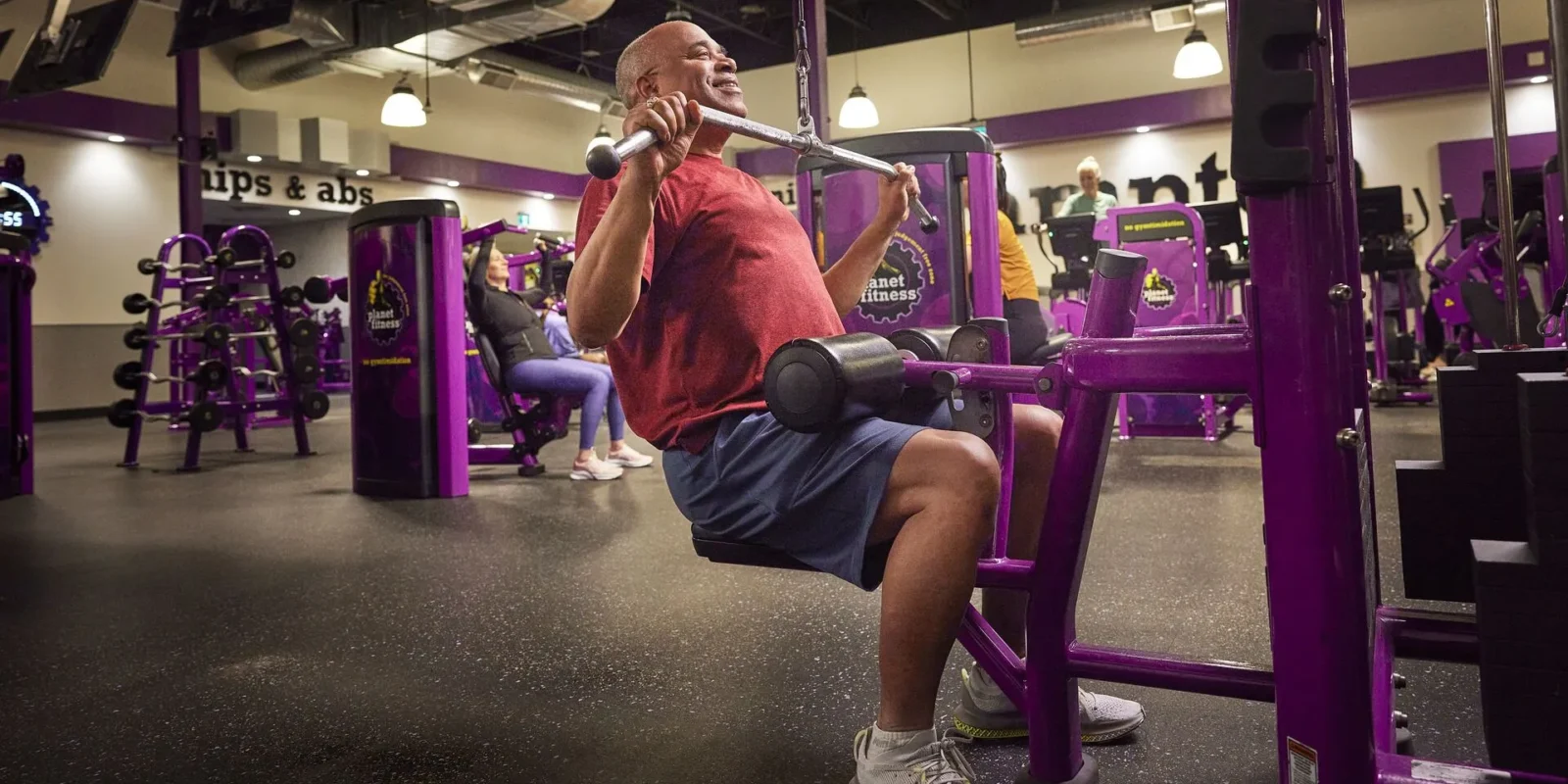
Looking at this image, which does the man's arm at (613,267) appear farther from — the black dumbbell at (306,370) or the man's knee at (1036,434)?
the black dumbbell at (306,370)

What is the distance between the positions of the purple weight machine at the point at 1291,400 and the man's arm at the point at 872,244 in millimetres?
491

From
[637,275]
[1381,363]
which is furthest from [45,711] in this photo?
[1381,363]

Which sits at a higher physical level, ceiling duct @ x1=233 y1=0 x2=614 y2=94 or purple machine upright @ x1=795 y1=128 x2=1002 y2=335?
ceiling duct @ x1=233 y1=0 x2=614 y2=94

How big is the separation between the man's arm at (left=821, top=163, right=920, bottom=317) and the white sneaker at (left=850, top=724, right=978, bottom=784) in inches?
28.6

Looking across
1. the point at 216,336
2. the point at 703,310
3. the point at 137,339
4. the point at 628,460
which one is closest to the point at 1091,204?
the point at 628,460

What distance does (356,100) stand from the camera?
11773mm

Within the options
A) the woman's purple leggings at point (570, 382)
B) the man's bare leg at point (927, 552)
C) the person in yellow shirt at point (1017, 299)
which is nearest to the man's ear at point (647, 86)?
the man's bare leg at point (927, 552)

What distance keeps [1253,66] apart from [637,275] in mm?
689

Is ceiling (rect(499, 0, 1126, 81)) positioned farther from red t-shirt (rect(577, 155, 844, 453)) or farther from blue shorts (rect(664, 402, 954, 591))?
blue shorts (rect(664, 402, 954, 591))

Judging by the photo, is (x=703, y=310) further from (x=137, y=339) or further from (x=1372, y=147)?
(x=1372, y=147)

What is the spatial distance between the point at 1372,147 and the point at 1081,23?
10.3 ft

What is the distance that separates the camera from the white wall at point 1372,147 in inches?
373

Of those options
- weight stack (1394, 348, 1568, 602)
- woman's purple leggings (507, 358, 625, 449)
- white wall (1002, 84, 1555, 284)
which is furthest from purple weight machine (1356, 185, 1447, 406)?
weight stack (1394, 348, 1568, 602)

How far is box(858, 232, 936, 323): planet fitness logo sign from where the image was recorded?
3100mm
